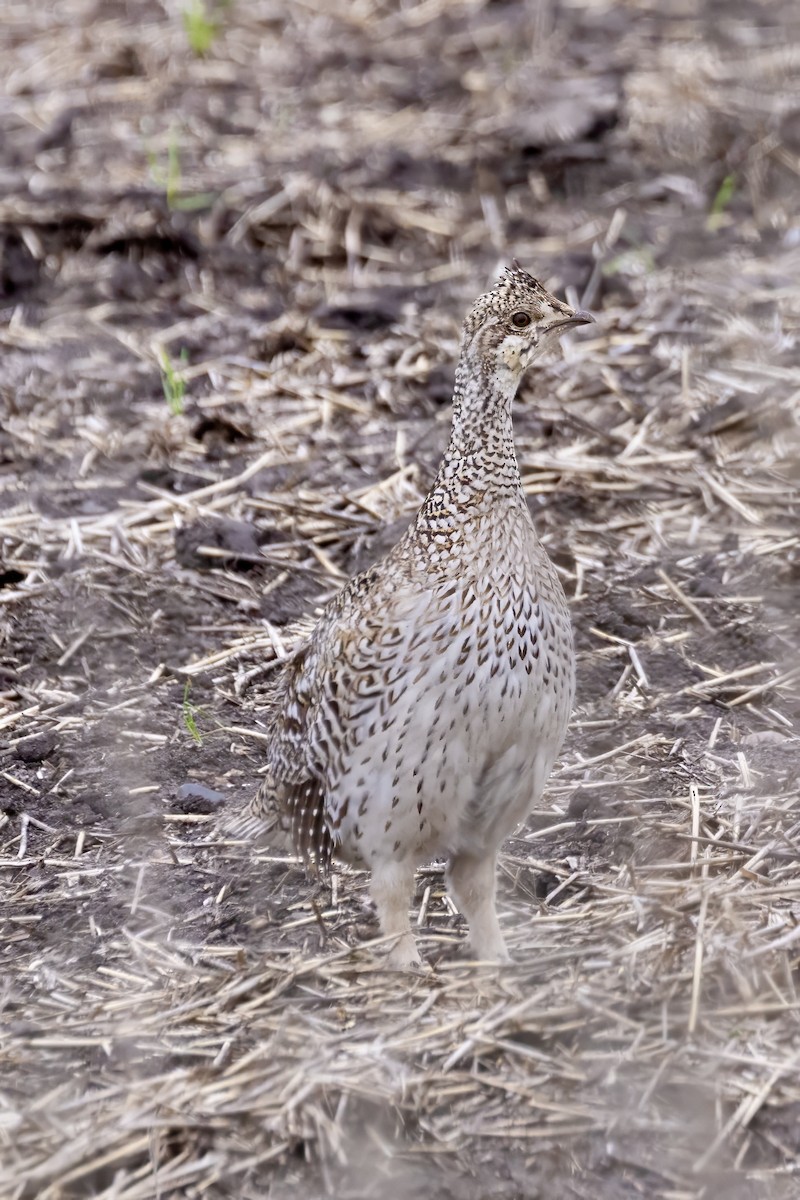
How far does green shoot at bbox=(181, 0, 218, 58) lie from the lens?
10164mm

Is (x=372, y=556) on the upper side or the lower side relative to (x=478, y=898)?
lower

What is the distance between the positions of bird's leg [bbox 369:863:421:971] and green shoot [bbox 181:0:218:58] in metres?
7.38

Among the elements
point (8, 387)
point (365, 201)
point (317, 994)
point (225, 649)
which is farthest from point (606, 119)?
point (317, 994)

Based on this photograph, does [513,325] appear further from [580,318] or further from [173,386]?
[173,386]

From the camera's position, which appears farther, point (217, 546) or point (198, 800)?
point (217, 546)

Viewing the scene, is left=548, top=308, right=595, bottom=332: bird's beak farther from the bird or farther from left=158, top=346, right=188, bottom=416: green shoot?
left=158, top=346, right=188, bottom=416: green shoot

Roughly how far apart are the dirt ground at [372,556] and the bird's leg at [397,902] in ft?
0.45

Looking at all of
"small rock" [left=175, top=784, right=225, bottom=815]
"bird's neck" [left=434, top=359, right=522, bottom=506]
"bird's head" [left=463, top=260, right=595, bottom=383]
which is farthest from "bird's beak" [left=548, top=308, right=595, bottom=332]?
"small rock" [left=175, top=784, right=225, bottom=815]

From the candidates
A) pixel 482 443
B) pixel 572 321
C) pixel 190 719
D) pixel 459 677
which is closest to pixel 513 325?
pixel 572 321

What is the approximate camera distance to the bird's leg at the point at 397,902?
4199mm

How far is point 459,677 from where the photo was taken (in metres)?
Result: 3.93

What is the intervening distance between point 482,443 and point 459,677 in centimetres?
64

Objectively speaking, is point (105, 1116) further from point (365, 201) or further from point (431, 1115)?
point (365, 201)

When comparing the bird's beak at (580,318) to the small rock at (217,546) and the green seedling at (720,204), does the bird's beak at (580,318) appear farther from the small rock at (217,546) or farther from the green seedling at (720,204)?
the green seedling at (720,204)
